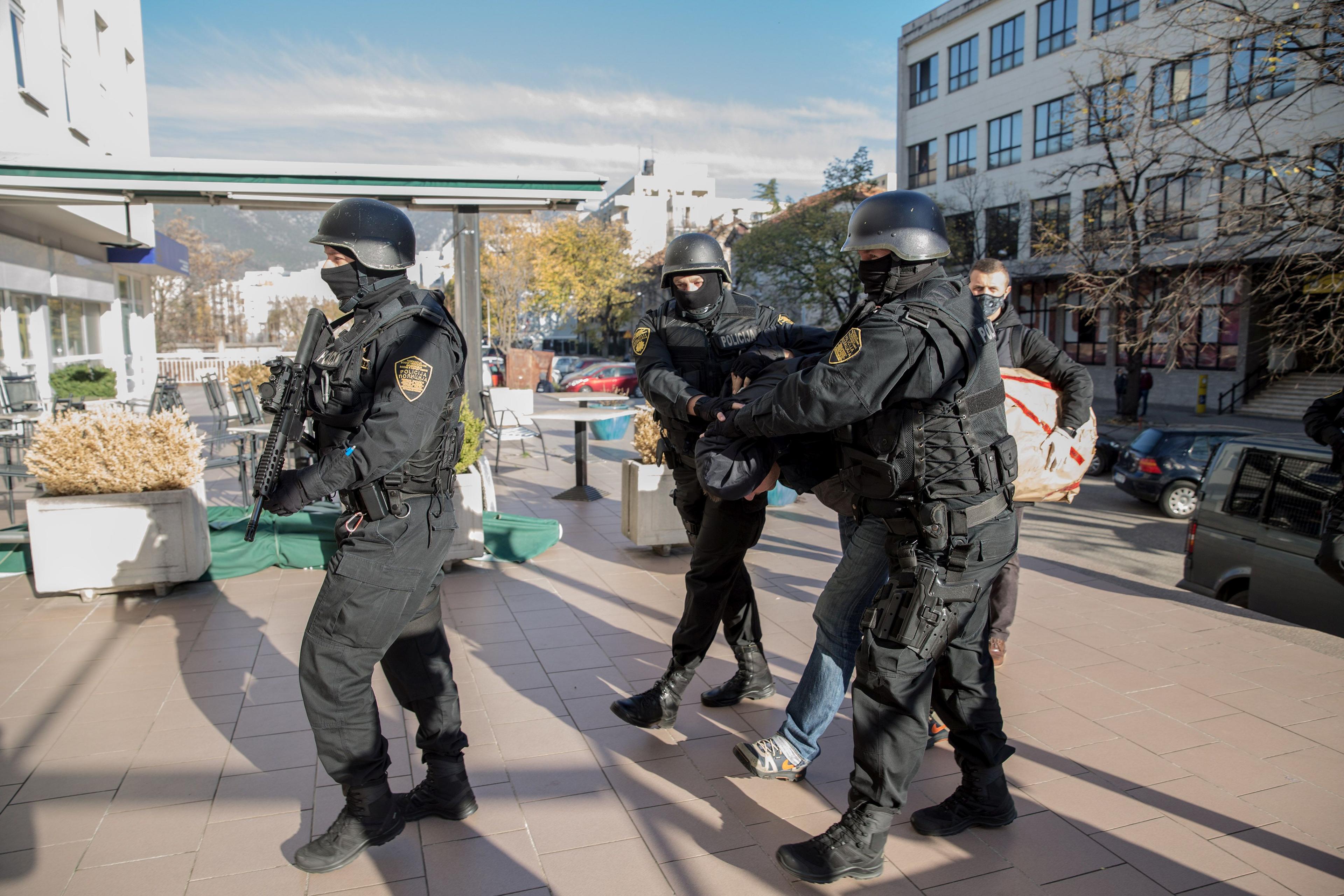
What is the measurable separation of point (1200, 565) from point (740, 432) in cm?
457

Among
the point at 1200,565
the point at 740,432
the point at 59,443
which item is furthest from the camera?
the point at 1200,565

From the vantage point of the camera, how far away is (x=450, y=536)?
3025 millimetres

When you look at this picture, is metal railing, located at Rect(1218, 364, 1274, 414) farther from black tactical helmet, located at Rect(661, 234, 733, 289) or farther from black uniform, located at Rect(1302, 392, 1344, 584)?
black tactical helmet, located at Rect(661, 234, 733, 289)

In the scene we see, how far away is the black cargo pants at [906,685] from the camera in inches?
105

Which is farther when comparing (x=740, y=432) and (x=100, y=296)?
(x=100, y=296)

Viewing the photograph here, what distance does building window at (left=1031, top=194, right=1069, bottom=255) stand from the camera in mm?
25480

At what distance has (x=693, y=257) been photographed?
3664mm

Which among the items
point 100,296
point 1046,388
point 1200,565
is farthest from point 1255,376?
point 100,296

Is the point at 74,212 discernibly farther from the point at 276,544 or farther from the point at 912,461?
the point at 912,461

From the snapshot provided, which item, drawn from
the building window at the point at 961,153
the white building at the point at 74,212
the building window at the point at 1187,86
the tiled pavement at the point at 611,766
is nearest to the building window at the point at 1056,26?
the building window at the point at 961,153

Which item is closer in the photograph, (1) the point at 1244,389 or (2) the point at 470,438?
(2) the point at 470,438

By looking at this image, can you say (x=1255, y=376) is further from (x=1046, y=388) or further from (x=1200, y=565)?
(x=1046, y=388)

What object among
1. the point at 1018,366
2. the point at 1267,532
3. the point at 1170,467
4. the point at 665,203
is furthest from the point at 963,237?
the point at 665,203

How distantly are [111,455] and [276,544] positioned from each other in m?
1.21
